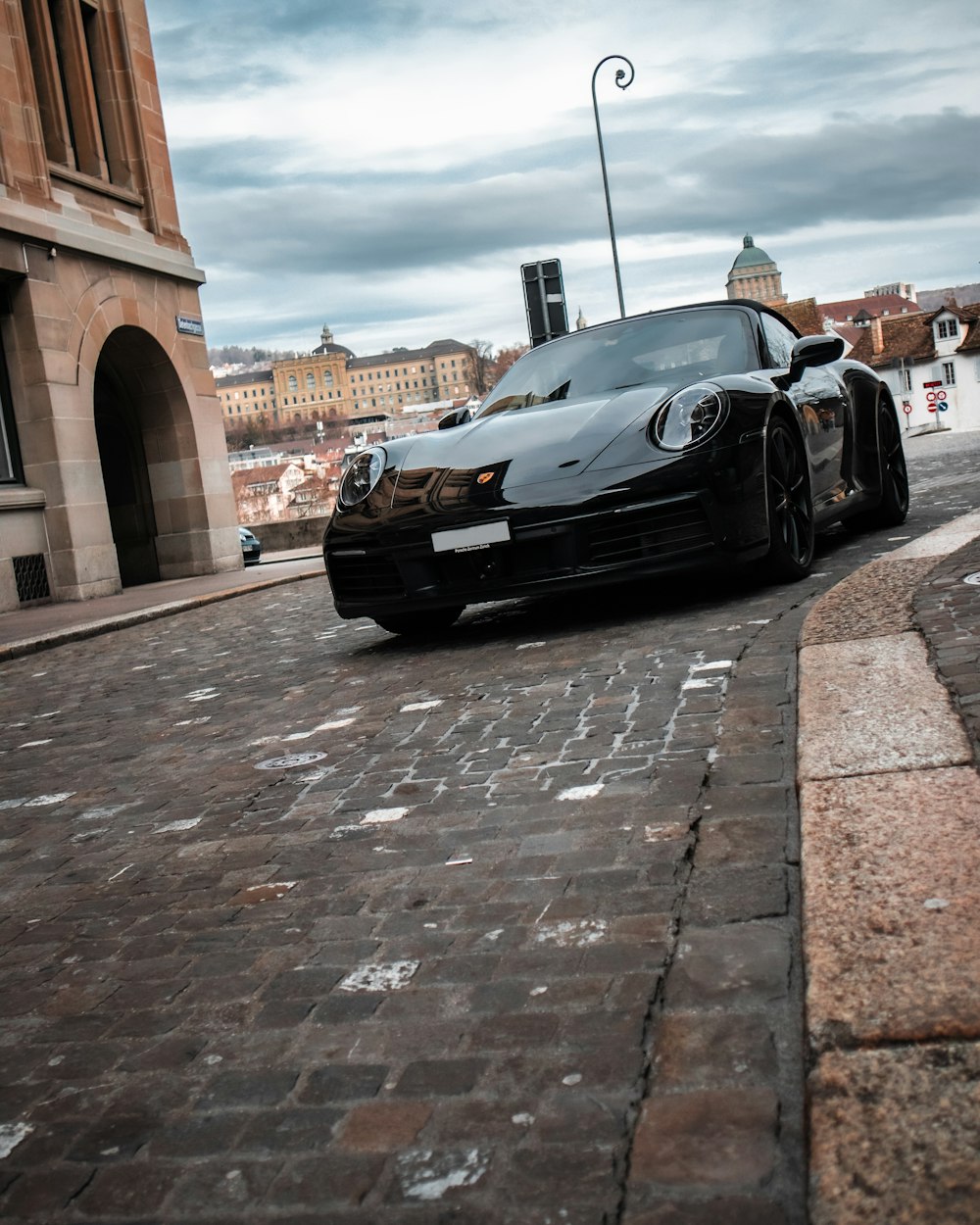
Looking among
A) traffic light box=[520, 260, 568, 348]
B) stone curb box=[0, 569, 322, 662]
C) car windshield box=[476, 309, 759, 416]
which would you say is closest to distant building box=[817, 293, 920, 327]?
traffic light box=[520, 260, 568, 348]

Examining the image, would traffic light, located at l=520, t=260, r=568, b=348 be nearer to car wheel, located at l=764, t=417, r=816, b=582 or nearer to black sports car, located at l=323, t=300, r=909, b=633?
black sports car, located at l=323, t=300, r=909, b=633

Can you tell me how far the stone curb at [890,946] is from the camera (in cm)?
147

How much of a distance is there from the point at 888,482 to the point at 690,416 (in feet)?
9.71

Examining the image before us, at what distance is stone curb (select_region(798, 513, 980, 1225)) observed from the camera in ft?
4.81

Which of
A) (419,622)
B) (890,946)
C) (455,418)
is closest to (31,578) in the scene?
(455,418)

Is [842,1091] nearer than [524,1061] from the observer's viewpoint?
Yes

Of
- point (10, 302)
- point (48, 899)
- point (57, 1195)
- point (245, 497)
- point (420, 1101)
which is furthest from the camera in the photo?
point (245, 497)

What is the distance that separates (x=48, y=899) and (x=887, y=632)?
2.69 metres

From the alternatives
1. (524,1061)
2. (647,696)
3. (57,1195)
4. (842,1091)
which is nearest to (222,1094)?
(57,1195)

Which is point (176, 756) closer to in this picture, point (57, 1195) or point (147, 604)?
point (57, 1195)

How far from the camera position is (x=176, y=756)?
4645 millimetres

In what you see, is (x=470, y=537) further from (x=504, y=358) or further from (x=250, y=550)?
(x=504, y=358)

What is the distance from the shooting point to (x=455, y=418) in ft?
24.1

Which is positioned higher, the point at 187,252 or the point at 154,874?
the point at 187,252
